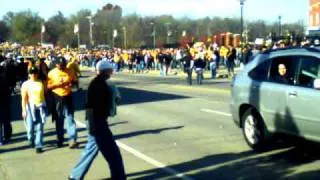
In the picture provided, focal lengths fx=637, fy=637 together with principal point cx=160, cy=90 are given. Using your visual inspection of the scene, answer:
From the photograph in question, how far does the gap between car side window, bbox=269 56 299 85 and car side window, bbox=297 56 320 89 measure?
0.46ft

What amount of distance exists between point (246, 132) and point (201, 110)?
686 centimetres

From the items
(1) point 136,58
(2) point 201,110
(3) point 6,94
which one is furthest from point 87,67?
(3) point 6,94

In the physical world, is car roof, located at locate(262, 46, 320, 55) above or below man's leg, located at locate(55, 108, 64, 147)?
above

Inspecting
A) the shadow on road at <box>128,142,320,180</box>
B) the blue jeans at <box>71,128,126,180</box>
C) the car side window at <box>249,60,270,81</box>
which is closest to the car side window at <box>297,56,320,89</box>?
the car side window at <box>249,60,270,81</box>

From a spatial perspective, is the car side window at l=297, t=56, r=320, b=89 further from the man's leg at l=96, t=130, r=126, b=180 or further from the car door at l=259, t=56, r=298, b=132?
the man's leg at l=96, t=130, r=126, b=180

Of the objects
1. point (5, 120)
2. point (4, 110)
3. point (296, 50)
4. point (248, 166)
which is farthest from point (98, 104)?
point (5, 120)

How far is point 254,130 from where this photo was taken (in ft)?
34.9

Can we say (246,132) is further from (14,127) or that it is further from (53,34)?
(53,34)

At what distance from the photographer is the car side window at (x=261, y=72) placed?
1051cm

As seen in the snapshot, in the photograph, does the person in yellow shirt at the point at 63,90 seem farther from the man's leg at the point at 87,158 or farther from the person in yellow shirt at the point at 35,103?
the man's leg at the point at 87,158

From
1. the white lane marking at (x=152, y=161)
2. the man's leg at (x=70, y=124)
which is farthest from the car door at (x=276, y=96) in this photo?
the man's leg at (x=70, y=124)

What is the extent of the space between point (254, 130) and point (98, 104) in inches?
148

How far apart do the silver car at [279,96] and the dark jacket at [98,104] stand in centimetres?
294

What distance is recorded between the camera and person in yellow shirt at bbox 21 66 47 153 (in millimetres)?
11125
